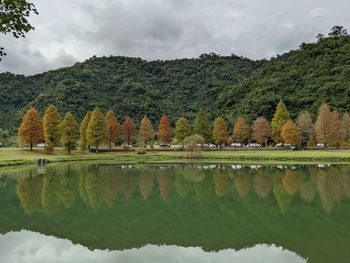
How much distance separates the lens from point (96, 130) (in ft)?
293

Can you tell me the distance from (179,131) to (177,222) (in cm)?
7600

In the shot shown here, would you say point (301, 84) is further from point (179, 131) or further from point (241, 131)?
point (179, 131)

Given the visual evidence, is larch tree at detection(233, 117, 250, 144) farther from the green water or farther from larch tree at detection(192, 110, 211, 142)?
the green water

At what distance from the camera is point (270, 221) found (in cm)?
2292

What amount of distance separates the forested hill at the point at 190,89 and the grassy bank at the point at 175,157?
129 feet

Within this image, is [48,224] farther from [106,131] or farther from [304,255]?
[106,131]

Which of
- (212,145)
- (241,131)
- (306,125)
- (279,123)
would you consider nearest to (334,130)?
(306,125)

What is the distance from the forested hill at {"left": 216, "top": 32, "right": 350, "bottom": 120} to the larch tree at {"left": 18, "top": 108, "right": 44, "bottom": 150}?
5968cm

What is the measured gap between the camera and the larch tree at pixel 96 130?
291 feet

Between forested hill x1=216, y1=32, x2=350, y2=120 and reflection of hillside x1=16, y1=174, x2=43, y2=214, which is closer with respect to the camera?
reflection of hillside x1=16, y1=174, x2=43, y2=214

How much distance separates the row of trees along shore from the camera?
284ft

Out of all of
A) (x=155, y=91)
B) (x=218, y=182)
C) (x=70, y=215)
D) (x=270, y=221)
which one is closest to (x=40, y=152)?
(x=218, y=182)

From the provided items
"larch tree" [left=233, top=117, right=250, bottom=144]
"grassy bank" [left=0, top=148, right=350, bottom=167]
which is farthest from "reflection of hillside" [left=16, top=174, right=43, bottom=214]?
"larch tree" [left=233, top=117, right=250, bottom=144]

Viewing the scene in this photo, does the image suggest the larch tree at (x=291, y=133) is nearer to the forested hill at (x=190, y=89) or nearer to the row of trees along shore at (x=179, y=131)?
the row of trees along shore at (x=179, y=131)
